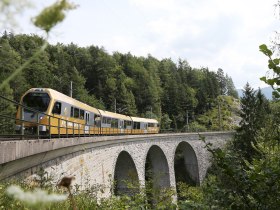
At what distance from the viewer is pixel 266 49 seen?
256cm

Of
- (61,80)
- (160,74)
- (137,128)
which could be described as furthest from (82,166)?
(160,74)

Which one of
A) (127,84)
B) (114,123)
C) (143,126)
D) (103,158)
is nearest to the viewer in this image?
(103,158)

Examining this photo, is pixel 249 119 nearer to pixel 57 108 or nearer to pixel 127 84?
pixel 57 108

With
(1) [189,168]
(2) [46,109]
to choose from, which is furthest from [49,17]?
(1) [189,168]

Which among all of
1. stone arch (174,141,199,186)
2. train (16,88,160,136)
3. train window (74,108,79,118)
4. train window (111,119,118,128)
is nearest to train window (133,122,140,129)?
train window (111,119,118,128)

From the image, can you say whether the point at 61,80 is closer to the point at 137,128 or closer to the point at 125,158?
the point at 137,128

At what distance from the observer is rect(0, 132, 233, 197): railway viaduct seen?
6.59m

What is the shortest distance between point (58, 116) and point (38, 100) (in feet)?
3.79

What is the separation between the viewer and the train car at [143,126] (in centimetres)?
4081

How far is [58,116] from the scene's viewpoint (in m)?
16.3

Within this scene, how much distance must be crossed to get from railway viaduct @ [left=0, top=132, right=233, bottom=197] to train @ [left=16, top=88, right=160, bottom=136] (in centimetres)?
68

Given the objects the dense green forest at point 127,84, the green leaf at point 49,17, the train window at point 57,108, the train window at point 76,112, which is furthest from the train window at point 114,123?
the dense green forest at point 127,84

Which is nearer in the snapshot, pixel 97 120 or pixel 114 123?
pixel 97 120

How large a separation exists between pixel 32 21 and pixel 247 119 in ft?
166
